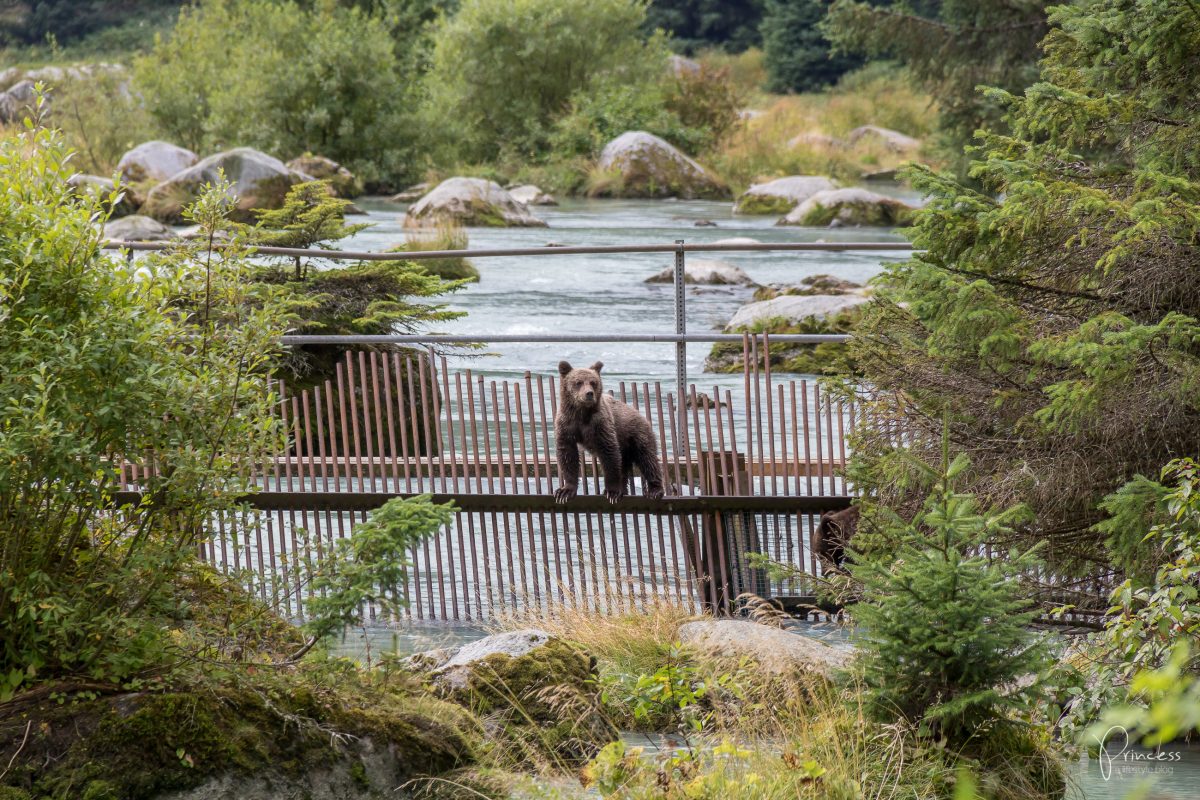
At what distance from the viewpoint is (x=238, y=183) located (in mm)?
23266

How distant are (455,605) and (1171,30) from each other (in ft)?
16.4

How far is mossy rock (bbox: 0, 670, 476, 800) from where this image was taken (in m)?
3.91

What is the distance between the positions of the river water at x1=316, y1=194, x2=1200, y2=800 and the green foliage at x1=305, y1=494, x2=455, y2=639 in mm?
4612

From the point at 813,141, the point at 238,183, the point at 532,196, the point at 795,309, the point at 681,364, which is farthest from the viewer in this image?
the point at 813,141

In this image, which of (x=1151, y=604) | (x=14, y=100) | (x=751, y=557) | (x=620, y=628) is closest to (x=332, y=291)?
(x=620, y=628)

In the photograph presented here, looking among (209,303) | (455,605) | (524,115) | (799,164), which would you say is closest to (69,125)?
(524,115)

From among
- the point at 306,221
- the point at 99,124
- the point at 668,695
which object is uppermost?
the point at 99,124

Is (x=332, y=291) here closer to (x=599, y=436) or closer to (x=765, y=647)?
(x=599, y=436)

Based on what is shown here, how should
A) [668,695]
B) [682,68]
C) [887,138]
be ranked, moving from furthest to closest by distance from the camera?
[682,68]
[887,138]
[668,695]

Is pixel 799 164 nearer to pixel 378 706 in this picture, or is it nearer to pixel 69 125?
pixel 69 125

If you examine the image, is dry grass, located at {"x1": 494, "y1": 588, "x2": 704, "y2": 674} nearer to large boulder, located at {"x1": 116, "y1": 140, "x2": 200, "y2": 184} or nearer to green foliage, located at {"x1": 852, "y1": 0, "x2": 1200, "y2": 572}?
green foliage, located at {"x1": 852, "y1": 0, "x2": 1200, "y2": 572}

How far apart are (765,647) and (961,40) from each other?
58.8 feet

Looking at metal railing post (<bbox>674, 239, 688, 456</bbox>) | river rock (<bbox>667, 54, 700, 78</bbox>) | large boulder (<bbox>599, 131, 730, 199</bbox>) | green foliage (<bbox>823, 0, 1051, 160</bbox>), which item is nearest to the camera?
metal railing post (<bbox>674, 239, 688, 456</bbox>)

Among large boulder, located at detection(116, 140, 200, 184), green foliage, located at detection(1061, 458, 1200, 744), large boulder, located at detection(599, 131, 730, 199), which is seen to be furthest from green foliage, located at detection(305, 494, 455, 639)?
large boulder, located at detection(599, 131, 730, 199)
